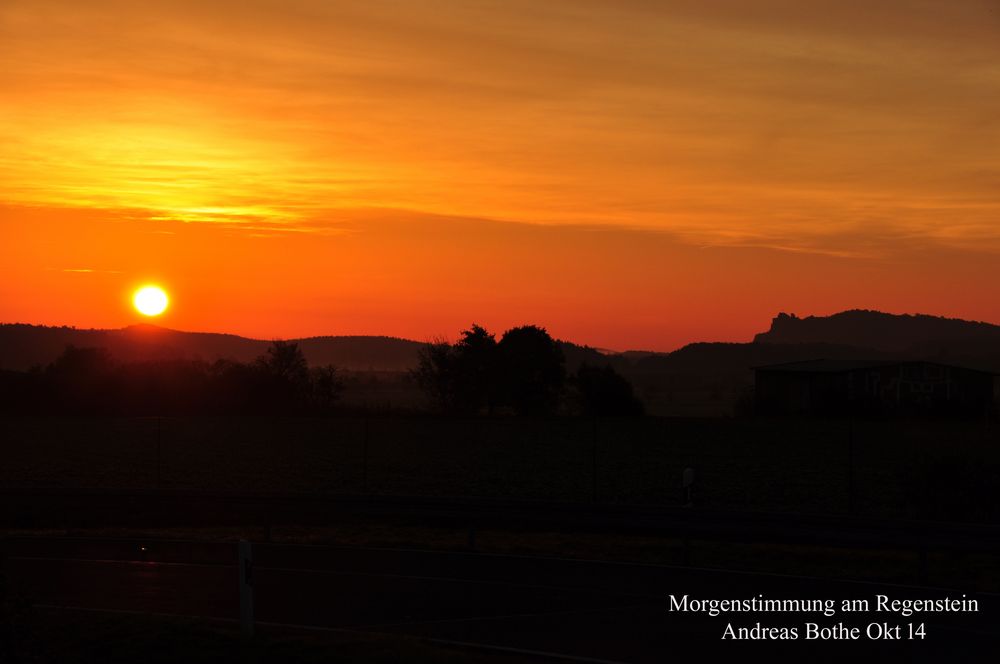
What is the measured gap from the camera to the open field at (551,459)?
2988 centimetres

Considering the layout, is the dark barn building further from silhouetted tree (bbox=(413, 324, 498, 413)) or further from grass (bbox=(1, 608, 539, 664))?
grass (bbox=(1, 608, 539, 664))

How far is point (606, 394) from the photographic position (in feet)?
241

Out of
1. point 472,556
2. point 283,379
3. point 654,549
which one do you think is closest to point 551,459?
point 654,549

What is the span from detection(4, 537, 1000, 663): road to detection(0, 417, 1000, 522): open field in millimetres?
8704

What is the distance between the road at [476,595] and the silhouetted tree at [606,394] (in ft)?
171

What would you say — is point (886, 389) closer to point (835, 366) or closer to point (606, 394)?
point (835, 366)

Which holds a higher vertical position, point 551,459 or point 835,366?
point 835,366

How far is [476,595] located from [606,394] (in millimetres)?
57611

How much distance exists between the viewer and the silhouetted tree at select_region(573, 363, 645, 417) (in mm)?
73062

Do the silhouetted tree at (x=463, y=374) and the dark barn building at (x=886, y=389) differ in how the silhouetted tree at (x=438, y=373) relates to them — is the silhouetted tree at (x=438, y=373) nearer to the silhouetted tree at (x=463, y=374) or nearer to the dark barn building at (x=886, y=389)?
Answer: the silhouetted tree at (x=463, y=374)

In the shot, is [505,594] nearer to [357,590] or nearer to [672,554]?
[357,590]

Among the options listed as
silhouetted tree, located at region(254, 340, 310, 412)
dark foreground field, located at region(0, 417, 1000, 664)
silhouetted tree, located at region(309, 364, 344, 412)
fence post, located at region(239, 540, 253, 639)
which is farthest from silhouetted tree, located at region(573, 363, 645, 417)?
fence post, located at region(239, 540, 253, 639)

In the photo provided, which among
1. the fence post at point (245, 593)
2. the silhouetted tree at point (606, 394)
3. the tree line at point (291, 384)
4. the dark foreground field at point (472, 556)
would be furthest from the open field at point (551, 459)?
the fence post at point (245, 593)

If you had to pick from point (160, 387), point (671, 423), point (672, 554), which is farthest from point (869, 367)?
point (672, 554)
